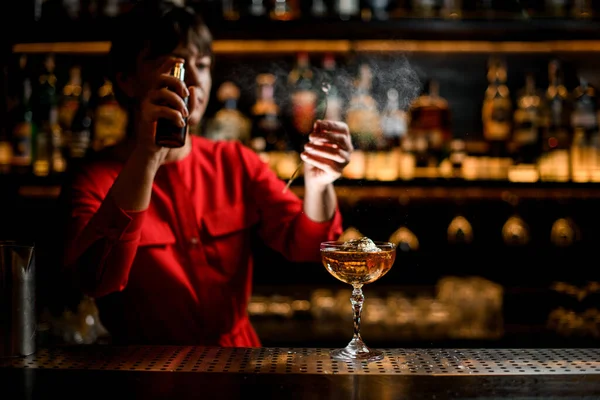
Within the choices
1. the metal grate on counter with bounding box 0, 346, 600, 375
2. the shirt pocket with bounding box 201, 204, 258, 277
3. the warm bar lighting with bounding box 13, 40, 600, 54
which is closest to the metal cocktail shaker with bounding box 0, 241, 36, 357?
the metal grate on counter with bounding box 0, 346, 600, 375

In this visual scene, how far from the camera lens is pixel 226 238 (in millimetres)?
Result: 1746

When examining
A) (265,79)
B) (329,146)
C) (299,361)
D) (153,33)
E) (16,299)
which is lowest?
(299,361)

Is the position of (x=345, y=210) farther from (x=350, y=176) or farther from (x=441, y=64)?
(x=441, y=64)

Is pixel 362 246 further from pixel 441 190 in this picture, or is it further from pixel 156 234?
pixel 441 190

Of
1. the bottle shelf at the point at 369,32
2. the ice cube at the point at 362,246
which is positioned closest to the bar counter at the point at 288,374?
the ice cube at the point at 362,246

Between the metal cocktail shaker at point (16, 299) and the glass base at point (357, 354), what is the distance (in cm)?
56

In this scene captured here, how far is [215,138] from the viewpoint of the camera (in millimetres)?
2914

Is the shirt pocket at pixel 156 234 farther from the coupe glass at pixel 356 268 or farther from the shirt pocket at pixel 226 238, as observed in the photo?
the coupe glass at pixel 356 268

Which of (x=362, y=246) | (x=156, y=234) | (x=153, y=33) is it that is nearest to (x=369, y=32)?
(x=153, y=33)

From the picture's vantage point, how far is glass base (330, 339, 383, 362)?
1227mm

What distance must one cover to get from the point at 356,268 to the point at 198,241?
1.98 feet

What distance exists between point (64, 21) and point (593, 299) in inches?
95.8

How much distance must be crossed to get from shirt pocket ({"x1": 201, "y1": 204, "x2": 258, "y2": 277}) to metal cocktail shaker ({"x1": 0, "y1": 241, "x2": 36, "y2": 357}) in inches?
21.0

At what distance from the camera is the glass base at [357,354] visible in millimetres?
1227
